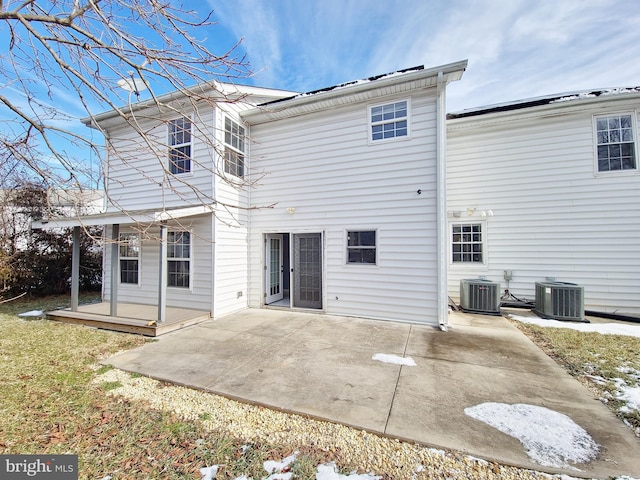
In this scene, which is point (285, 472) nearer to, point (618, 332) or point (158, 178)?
point (618, 332)

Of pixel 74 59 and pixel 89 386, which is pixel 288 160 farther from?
pixel 89 386

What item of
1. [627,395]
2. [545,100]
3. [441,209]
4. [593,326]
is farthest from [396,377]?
[545,100]

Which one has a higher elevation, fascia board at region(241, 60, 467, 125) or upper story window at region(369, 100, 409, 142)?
fascia board at region(241, 60, 467, 125)

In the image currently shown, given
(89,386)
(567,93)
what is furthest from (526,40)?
(89,386)

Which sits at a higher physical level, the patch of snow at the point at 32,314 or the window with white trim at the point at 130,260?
the window with white trim at the point at 130,260

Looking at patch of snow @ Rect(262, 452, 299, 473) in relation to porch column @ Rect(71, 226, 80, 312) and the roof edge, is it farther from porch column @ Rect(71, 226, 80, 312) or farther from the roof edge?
the roof edge

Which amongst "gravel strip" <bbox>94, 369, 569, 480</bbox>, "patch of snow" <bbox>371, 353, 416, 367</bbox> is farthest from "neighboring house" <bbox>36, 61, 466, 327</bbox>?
"gravel strip" <bbox>94, 369, 569, 480</bbox>

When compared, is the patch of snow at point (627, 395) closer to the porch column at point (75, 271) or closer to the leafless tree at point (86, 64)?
the leafless tree at point (86, 64)

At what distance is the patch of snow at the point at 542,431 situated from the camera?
2.30m

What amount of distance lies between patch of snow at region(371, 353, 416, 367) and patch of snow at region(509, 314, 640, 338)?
13.5ft

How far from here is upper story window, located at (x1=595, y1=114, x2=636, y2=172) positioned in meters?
7.12

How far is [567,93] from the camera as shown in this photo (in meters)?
7.80

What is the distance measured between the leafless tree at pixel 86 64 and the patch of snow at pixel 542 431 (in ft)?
13.7

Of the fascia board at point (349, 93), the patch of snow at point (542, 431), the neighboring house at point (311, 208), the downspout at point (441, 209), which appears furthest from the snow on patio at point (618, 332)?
the fascia board at point (349, 93)
